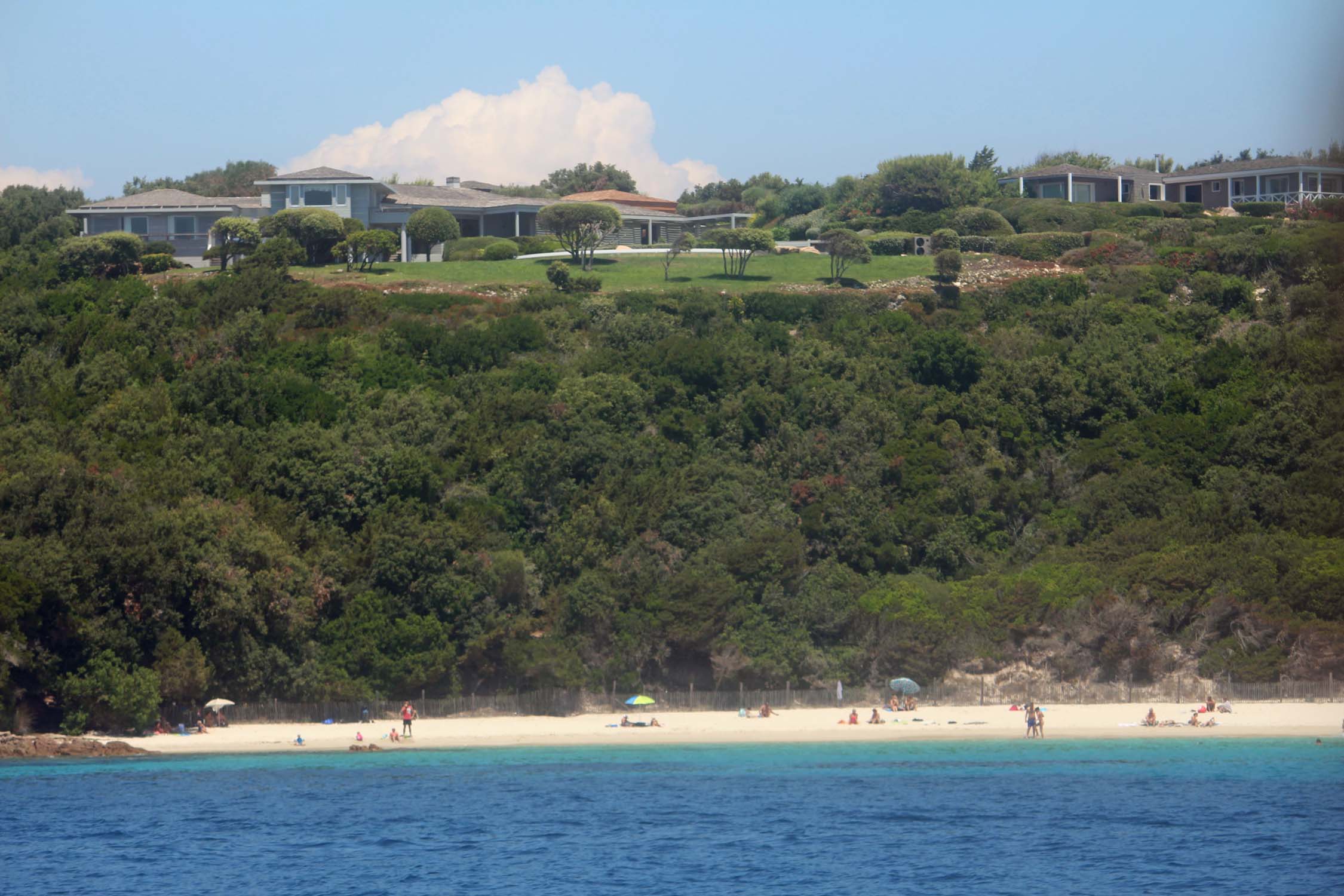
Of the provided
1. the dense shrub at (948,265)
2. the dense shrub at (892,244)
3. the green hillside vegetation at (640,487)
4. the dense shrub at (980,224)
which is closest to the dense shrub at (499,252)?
the green hillside vegetation at (640,487)

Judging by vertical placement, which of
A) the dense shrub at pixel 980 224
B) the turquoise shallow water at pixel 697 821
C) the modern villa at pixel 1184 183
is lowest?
the turquoise shallow water at pixel 697 821

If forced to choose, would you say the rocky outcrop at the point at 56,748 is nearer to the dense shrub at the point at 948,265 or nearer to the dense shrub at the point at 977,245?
the dense shrub at the point at 948,265

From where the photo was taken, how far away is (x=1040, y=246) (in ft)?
271

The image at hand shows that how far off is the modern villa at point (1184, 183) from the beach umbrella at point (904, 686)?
5464cm

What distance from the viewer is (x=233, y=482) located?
49.4 metres

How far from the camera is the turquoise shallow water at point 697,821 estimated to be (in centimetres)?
3077

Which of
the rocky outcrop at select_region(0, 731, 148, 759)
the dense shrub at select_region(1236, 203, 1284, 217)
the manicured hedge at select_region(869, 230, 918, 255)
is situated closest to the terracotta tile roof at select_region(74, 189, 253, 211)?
the manicured hedge at select_region(869, 230, 918, 255)

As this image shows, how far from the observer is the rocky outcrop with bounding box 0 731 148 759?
39719mm

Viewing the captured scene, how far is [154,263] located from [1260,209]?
62.3 metres

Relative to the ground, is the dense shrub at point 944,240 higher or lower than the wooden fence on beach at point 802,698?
higher

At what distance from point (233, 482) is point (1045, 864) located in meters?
29.9

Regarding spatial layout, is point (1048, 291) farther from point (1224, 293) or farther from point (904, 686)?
point (904, 686)

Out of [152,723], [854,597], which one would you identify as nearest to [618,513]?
[854,597]

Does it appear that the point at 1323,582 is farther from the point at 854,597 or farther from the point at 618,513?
the point at 618,513
